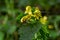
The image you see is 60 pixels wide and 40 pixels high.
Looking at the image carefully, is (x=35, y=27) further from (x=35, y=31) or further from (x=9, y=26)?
(x=9, y=26)

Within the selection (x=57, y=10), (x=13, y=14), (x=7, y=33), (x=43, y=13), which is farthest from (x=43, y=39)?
(x=57, y=10)

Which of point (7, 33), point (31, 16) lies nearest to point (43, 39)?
point (31, 16)

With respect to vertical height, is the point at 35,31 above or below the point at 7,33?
below

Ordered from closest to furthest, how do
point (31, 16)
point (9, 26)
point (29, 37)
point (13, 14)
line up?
point (29, 37), point (31, 16), point (9, 26), point (13, 14)

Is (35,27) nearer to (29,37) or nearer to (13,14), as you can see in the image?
(29,37)

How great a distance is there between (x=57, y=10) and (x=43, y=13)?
27 cm

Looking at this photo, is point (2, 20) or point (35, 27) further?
point (2, 20)

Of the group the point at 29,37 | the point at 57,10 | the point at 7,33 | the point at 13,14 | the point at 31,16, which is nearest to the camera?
the point at 29,37

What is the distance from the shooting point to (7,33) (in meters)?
1.89

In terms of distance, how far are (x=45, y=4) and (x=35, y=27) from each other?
4.19ft

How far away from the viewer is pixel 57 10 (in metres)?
2.58

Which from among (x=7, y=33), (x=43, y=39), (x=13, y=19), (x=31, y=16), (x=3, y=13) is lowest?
(x=43, y=39)

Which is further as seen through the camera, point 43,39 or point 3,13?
point 3,13

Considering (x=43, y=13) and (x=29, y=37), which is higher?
(x=43, y=13)
